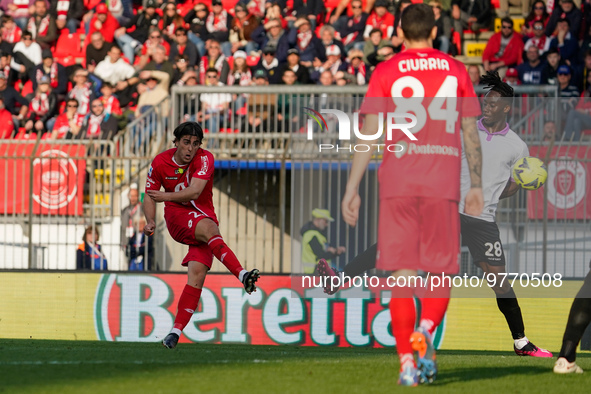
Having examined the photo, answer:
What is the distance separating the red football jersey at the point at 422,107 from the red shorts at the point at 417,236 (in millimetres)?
64

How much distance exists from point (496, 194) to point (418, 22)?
330 centimetres

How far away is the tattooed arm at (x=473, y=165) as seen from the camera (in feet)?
20.4

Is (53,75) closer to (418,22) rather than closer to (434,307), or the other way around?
(418,22)

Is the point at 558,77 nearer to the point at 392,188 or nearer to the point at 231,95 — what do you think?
the point at 231,95

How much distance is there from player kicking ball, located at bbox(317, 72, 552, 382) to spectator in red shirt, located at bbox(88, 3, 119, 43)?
43.0 ft

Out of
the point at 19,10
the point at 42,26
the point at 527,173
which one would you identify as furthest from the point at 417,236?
the point at 19,10

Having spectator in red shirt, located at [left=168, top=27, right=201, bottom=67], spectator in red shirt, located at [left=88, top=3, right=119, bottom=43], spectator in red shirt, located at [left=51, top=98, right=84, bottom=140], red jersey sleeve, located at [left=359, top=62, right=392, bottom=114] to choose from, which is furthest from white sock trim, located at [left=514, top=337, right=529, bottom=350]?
spectator in red shirt, located at [left=88, top=3, right=119, bottom=43]

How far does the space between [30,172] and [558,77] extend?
27.5 feet

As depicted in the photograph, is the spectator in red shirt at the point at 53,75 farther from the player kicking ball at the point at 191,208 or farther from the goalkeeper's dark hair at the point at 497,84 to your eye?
the goalkeeper's dark hair at the point at 497,84

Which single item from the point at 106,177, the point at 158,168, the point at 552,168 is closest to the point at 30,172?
the point at 106,177

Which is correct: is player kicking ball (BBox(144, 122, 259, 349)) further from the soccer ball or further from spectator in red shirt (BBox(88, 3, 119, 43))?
spectator in red shirt (BBox(88, 3, 119, 43))

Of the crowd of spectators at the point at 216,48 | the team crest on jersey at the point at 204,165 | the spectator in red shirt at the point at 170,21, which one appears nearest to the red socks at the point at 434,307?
the team crest on jersey at the point at 204,165

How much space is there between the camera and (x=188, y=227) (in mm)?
8938

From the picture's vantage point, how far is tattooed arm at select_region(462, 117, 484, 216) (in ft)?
20.4
